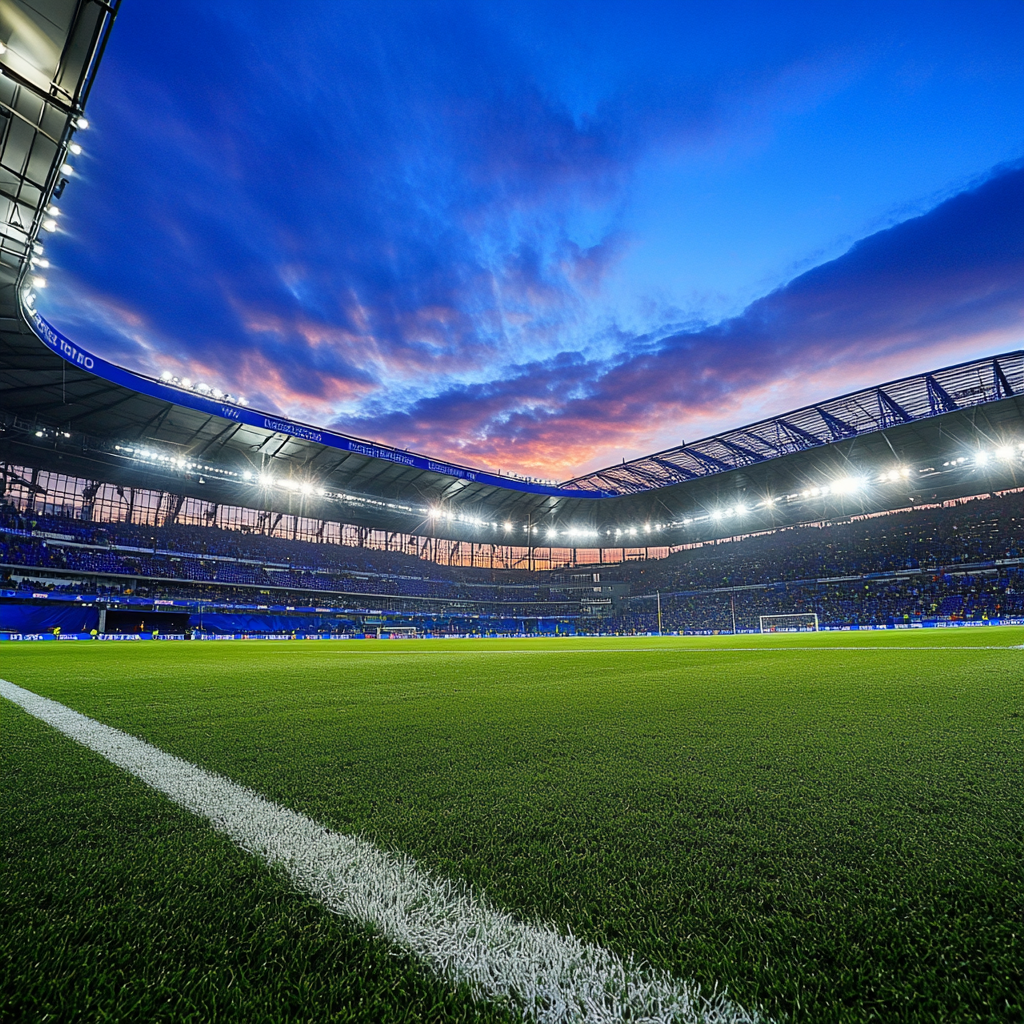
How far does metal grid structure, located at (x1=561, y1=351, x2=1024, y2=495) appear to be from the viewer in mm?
25094

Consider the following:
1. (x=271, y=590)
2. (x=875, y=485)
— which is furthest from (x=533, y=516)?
(x=875, y=485)

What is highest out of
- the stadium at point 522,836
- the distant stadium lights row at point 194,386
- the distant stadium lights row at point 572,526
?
the distant stadium lights row at point 194,386

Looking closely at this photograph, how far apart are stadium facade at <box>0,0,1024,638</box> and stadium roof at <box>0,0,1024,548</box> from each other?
0.08 m

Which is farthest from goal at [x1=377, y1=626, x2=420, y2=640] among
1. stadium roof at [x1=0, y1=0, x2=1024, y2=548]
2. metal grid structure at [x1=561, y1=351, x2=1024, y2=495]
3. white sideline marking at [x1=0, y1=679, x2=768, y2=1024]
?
white sideline marking at [x1=0, y1=679, x2=768, y2=1024]

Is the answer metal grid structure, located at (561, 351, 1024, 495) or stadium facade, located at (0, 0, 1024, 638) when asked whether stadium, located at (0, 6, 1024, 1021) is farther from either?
metal grid structure, located at (561, 351, 1024, 495)

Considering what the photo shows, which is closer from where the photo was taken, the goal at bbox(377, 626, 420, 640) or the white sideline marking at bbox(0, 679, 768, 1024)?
the white sideline marking at bbox(0, 679, 768, 1024)

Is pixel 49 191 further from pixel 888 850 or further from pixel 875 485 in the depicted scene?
pixel 875 485

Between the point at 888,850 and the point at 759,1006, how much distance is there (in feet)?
2.73

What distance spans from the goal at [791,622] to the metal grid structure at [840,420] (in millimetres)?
12140

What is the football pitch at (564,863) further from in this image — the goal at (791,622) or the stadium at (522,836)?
the goal at (791,622)

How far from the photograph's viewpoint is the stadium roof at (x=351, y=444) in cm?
1076

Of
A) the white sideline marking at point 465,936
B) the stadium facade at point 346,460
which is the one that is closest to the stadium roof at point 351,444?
the stadium facade at point 346,460

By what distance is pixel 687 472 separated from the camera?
39812mm

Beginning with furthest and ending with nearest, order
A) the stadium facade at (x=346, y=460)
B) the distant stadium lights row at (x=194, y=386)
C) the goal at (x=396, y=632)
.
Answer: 1. the goal at (x=396, y=632)
2. the distant stadium lights row at (x=194, y=386)
3. the stadium facade at (x=346, y=460)
